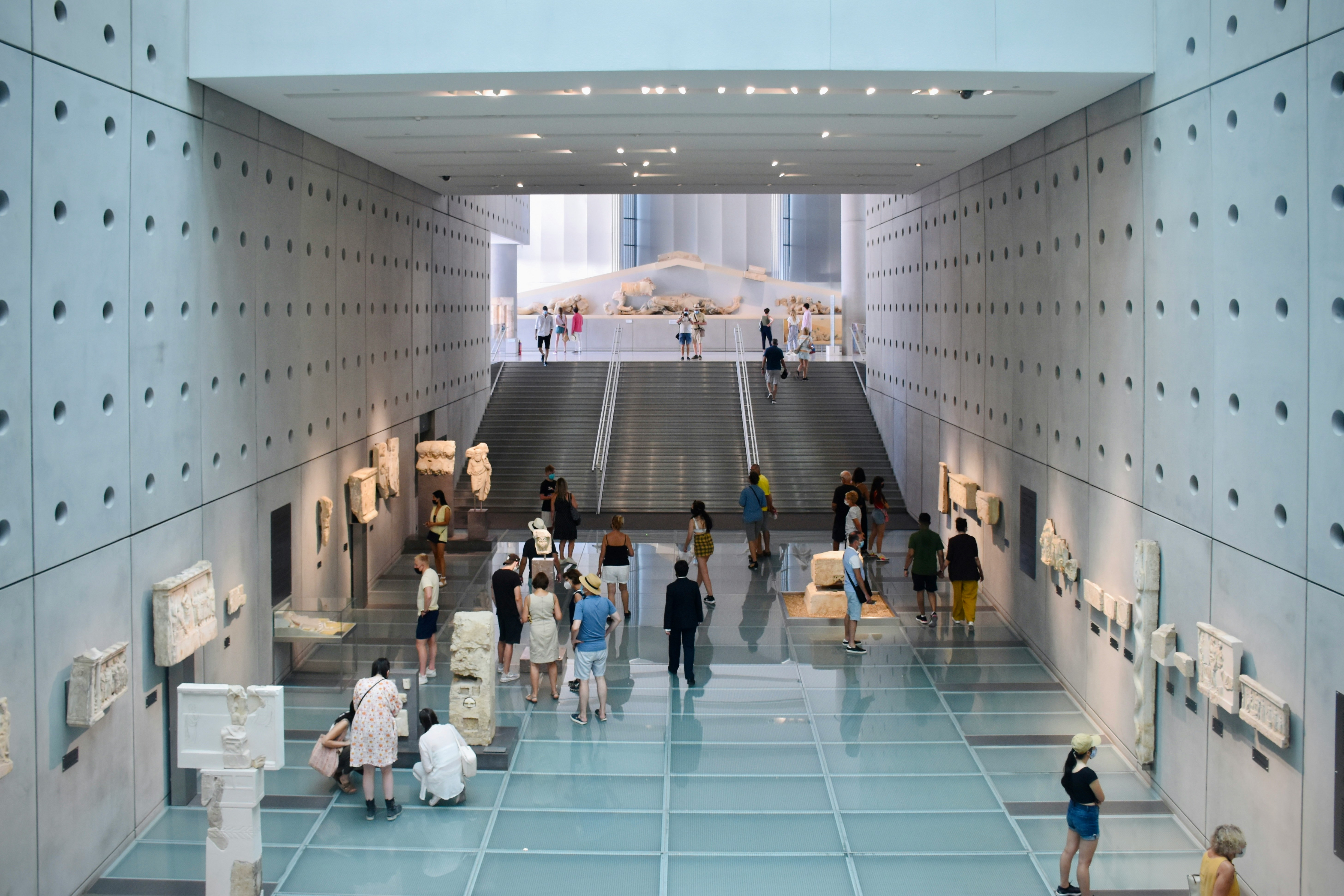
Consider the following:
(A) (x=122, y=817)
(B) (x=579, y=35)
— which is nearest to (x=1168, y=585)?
(B) (x=579, y=35)

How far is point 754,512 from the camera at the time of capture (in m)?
17.4

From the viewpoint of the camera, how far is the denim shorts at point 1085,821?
7.86 m

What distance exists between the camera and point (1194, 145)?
9.13 metres

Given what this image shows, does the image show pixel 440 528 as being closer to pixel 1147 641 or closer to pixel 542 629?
pixel 542 629

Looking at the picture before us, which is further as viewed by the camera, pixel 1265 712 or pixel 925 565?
pixel 925 565

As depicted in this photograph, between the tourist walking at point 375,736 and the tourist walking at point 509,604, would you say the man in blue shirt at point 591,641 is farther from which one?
the tourist walking at point 375,736

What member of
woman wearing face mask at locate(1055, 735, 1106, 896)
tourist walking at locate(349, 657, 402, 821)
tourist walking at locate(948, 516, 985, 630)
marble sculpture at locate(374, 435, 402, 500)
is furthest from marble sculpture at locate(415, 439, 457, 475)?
woman wearing face mask at locate(1055, 735, 1106, 896)

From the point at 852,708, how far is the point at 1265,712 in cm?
457

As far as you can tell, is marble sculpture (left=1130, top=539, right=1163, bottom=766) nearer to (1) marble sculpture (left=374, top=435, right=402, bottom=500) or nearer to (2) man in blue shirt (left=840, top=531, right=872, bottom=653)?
→ (2) man in blue shirt (left=840, top=531, right=872, bottom=653)

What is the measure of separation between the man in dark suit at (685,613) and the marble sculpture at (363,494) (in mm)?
4989

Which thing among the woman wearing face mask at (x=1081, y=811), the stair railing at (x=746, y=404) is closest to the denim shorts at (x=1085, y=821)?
the woman wearing face mask at (x=1081, y=811)

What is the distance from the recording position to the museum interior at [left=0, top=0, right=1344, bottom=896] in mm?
7613

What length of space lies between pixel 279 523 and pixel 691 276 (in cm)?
2853

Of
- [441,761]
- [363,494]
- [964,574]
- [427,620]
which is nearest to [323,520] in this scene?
[363,494]
